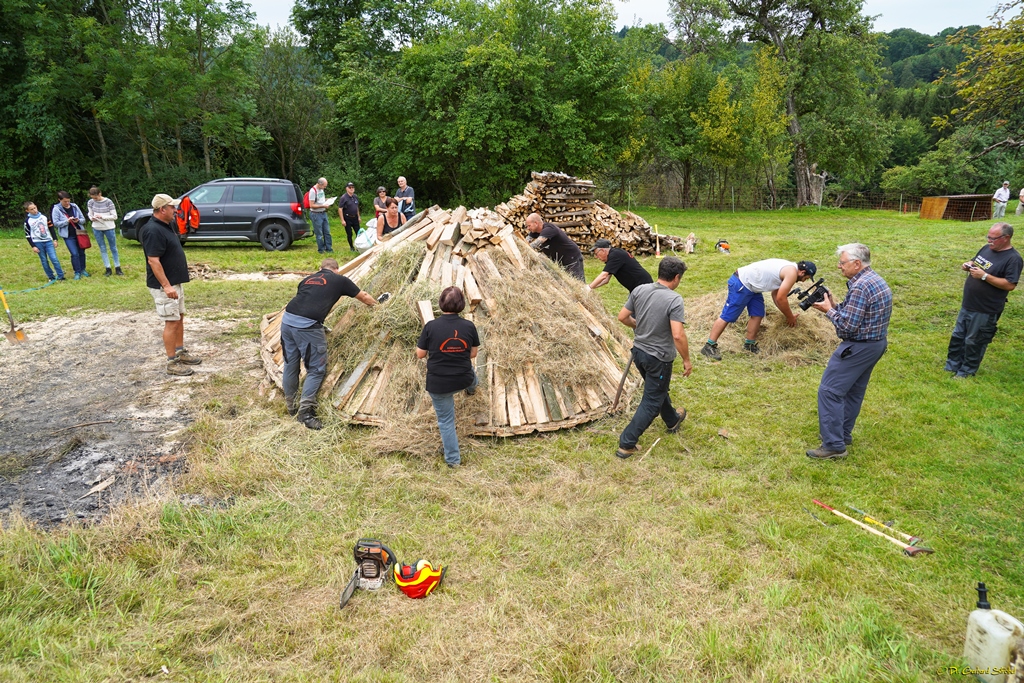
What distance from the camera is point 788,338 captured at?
25.6 feet

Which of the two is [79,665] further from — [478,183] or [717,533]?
[478,183]

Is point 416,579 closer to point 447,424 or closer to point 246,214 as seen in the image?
point 447,424

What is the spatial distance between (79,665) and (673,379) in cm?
589

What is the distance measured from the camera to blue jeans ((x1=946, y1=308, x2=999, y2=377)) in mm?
6574

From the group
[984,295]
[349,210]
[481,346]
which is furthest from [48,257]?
[984,295]

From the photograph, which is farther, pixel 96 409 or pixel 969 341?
pixel 969 341

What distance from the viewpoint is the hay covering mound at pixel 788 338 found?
7609mm

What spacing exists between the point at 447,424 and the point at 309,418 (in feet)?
5.13

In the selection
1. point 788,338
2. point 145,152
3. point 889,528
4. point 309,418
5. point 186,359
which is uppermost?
point 145,152

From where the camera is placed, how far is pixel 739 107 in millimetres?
24328

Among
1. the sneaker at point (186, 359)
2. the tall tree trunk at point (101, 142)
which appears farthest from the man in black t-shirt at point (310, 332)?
the tall tree trunk at point (101, 142)

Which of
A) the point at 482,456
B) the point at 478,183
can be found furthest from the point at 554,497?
the point at 478,183

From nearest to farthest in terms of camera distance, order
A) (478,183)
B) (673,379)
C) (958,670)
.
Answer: (958,670) < (673,379) < (478,183)

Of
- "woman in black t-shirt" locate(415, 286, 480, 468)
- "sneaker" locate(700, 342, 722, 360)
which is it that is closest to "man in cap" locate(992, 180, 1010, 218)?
"sneaker" locate(700, 342, 722, 360)
